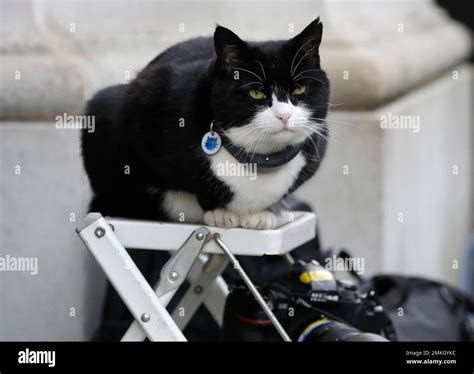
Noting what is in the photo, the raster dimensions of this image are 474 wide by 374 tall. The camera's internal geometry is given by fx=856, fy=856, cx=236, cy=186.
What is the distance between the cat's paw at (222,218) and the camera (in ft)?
3.95

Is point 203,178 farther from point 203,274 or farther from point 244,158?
point 203,274

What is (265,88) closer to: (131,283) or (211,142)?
(211,142)

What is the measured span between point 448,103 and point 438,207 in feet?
1.06

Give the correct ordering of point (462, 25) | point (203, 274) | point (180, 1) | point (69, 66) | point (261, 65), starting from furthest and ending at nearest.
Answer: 1. point (462, 25)
2. point (180, 1)
3. point (69, 66)
4. point (203, 274)
5. point (261, 65)

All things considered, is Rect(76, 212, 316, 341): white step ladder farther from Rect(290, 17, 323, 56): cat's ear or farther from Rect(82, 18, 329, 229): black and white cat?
Rect(290, 17, 323, 56): cat's ear

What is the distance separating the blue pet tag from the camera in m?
1.17

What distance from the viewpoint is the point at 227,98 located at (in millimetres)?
1145

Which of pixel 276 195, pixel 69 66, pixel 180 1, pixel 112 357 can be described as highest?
pixel 180 1

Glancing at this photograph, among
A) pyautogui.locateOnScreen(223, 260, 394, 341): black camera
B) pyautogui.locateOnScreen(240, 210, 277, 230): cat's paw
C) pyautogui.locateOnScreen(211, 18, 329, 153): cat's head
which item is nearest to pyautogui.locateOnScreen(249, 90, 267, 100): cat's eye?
pyautogui.locateOnScreen(211, 18, 329, 153): cat's head

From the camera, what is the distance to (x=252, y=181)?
1202mm

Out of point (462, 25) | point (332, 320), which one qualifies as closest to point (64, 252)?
point (332, 320)

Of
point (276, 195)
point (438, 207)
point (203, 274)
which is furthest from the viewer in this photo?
point (438, 207)

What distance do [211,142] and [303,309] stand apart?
29 centimetres

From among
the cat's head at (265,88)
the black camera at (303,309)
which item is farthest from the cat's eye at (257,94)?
the black camera at (303,309)
